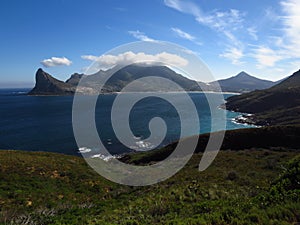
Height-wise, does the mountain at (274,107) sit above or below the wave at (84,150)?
above

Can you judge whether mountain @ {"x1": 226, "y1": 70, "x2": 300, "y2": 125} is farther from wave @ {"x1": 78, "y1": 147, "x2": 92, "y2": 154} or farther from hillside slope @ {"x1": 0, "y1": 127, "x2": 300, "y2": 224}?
hillside slope @ {"x1": 0, "y1": 127, "x2": 300, "y2": 224}

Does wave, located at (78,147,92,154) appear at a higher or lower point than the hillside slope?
lower

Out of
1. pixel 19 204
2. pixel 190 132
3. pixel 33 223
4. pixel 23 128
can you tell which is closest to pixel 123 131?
pixel 190 132

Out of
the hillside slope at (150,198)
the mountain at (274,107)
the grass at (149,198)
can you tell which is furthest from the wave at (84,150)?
the mountain at (274,107)

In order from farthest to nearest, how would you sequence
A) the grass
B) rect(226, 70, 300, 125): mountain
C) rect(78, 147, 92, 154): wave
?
rect(226, 70, 300, 125): mountain → rect(78, 147, 92, 154): wave → the grass

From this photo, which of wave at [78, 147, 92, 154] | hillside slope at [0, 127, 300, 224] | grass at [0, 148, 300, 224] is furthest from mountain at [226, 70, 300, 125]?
grass at [0, 148, 300, 224]

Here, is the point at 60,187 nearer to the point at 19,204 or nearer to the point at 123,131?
the point at 19,204

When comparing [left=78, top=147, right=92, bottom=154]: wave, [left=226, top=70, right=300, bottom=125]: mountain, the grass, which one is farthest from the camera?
[left=226, top=70, right=300, bottom=125]: mountain

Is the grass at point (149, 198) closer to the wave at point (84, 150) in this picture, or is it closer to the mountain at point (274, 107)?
the wave at point (84, 150)
